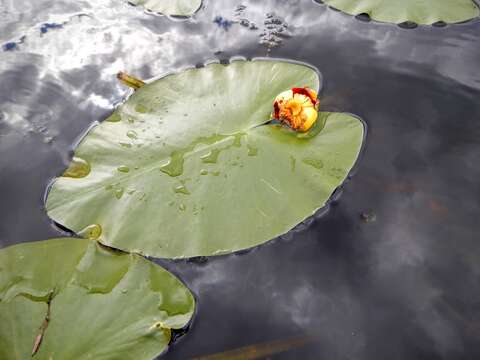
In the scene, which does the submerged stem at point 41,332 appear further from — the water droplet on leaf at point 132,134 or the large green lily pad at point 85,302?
the water droplet on leaf at point 132,134

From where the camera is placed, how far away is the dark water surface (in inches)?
45.6

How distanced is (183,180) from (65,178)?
0.40 m

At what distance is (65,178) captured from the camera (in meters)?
1.45

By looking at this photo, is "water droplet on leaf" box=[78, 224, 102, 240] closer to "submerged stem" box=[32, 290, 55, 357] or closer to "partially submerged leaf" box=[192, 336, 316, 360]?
"submerged stem" box=[32, 290, 55, 357]

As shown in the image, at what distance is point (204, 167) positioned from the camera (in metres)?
1.42

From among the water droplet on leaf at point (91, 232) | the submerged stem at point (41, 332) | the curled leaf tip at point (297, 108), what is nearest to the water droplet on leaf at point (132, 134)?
the water droplet on leaf at point (91, 232)

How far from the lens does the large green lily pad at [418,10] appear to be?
6.08 ft

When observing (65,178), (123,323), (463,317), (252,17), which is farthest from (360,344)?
(252,17)

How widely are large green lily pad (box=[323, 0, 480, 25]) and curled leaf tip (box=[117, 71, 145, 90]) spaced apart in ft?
3.15

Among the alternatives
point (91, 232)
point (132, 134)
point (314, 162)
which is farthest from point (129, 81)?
point (314, 162)

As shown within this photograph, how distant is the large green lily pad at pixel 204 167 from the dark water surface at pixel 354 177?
0.25 ft

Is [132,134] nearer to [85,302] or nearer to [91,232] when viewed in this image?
[91,232]

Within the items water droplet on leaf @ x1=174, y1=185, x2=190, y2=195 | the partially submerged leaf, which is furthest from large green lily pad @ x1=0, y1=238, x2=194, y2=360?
water droplet on leaf @ x1=174, y1=185, x2=190, y2=195

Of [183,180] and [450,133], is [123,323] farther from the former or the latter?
[450,133]
